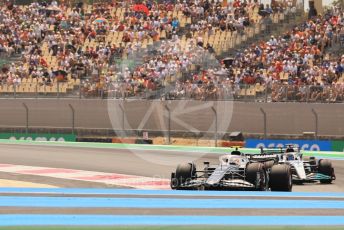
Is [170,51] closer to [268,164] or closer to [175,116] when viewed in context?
[175,116]

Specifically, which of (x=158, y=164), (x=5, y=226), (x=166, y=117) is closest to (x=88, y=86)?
(x=166, y=117)

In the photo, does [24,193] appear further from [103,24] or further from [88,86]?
[103,24]

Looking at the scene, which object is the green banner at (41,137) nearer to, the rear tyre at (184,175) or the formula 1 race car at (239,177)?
the rear tyre at (184,175)

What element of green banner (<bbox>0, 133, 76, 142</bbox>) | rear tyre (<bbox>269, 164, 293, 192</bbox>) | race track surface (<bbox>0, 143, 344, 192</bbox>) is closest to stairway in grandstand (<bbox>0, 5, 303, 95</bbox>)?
green banner (<bbox>0, 133, 76, 142</bbox>)

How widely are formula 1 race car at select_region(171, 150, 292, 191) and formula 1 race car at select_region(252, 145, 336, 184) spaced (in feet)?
4.00

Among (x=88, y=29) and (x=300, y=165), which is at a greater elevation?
(x=88, y=29)

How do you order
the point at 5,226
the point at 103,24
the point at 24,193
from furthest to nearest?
the point at 103,24 → the point at 24,193 → the point at 5,226

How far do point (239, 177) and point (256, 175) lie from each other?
1.93ft

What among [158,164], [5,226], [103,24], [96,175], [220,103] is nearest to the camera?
[5,226]

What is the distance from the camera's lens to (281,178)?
16219mm

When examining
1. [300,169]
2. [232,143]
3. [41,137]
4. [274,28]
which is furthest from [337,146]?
[41,137]

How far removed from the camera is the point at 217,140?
3111 cm

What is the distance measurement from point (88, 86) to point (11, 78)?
5271 mm

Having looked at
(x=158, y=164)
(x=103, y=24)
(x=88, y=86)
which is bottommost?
(x=158, y=164)
